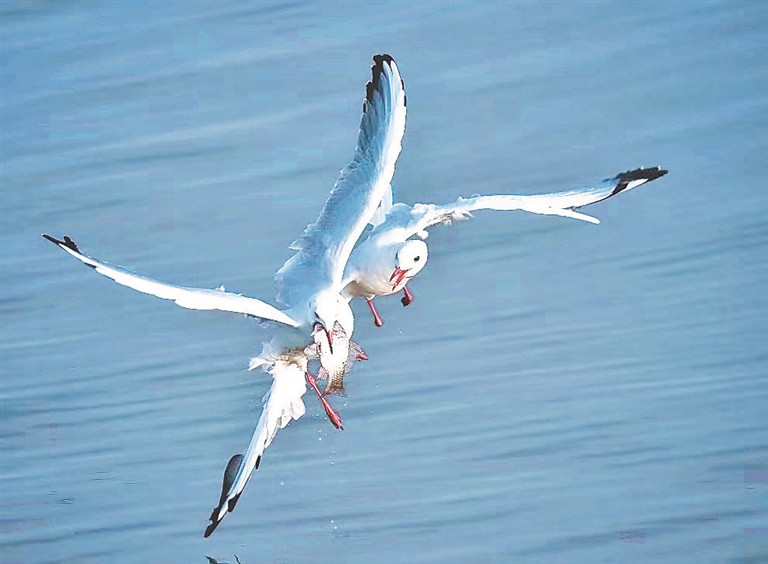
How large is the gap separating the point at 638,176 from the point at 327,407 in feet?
5.84

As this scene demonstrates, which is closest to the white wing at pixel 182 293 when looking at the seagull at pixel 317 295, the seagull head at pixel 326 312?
the seagull at pixel 317 295

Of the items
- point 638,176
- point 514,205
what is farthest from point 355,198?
point 638,176

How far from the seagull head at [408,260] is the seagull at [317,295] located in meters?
0.27

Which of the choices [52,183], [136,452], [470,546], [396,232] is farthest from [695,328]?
[52,183]

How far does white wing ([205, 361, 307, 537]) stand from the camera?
23.2ft

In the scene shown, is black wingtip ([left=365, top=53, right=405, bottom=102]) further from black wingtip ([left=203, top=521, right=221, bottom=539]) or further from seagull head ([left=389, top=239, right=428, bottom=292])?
black wingtip ([left=203, top=521, right=221, bottom=539])

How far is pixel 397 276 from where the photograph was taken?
7.91 m

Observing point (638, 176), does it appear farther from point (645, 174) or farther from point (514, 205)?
point (514, 205)

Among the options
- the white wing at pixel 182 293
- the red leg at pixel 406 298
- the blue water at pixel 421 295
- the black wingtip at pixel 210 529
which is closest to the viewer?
the white wing at pixel 182 293

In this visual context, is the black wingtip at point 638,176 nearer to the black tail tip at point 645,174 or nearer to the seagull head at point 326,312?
the black tail tip at point 645,174

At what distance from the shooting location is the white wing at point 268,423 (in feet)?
23.2

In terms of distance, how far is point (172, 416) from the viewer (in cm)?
811

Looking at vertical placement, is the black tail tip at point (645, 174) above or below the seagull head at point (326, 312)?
above

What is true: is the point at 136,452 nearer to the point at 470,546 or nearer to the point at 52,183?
the point at 470,546
